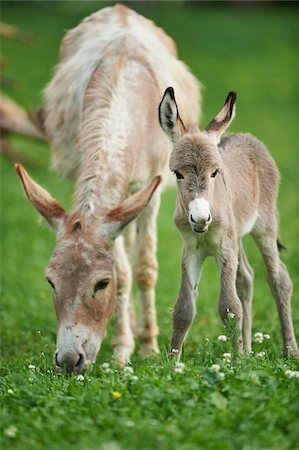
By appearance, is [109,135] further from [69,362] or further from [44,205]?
[69,362]

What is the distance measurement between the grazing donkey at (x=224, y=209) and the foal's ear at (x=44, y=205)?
1013 millimetres

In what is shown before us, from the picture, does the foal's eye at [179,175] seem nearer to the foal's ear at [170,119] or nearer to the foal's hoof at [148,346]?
the foal's ear at [170,119]

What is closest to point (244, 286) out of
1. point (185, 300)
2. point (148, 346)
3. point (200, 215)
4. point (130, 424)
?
point (185, 300)

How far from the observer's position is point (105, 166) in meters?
6.56

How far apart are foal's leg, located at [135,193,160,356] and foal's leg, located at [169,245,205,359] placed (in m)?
1.88

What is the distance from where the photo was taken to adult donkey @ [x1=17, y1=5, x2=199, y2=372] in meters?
5.87

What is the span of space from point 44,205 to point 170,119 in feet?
4.00

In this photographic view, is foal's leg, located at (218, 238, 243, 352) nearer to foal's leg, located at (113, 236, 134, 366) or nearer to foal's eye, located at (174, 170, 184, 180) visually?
foal's eye, located at (174, 170, 184, 180)

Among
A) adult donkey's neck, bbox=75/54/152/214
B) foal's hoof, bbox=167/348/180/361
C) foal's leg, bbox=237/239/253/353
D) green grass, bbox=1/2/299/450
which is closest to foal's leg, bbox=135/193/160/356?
green grass, bbox=1/2/299/450

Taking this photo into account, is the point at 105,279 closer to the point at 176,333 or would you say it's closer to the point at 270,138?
the point at 176,333

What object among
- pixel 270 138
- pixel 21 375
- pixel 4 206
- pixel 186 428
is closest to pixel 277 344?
pixel 21 375

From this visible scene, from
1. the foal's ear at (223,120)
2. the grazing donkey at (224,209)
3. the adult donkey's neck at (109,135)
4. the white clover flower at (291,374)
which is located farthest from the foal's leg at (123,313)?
the white clover flower at (291,374)

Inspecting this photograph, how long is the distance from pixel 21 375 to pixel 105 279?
0.96 metres

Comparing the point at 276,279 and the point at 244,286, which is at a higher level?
the point at 276,279
